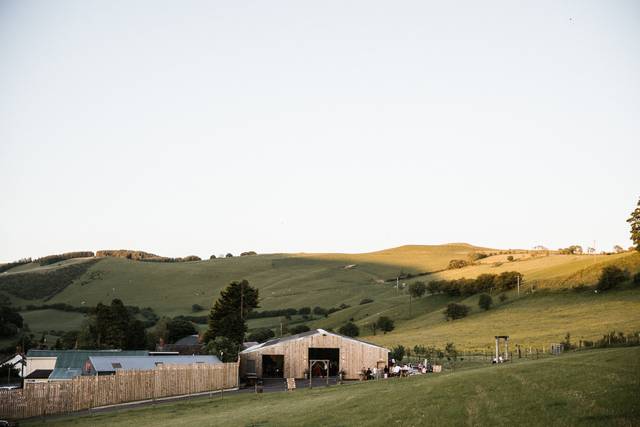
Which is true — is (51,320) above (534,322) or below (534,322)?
above

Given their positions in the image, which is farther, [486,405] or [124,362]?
[124,362]

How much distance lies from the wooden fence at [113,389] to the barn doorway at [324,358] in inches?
466

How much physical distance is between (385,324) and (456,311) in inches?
444

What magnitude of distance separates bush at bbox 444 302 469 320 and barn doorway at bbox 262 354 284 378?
4391 cm

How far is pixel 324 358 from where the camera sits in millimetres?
67500

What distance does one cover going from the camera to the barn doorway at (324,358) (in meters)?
67.0

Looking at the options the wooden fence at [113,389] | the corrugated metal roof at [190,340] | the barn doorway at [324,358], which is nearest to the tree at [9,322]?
the corrugated metal roof at [190,340]

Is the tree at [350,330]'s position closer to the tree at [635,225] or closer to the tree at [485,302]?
the tree at [485,302]

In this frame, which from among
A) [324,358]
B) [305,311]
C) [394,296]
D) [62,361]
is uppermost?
[394,296]

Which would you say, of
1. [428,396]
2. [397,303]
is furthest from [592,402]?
[397,303]

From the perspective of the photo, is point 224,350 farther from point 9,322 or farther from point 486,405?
point 9,322

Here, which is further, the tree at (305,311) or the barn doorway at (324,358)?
the tree at (305,311)

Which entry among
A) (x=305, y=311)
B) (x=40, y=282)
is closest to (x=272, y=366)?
(x=305, y=311)

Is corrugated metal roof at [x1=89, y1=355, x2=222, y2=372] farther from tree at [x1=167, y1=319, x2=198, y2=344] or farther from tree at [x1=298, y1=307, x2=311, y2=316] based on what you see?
tree at [x1=298, y1=307, x2=311, y2=316]
